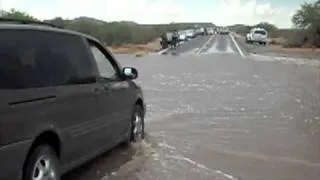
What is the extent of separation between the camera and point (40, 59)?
7207 millimetres

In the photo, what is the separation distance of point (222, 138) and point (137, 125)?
1.70 m

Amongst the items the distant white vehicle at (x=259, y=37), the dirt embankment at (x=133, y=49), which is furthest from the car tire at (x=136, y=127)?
the distant white vehicle at (x=259, y=37)

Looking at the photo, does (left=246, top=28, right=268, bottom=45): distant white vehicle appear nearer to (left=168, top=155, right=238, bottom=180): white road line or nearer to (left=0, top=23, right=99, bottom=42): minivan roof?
(left=168, top=155, right=238, bottom=180): white road line

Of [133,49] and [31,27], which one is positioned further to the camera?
[133,49]

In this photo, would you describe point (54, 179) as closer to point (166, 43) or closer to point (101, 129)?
point (101, 129)

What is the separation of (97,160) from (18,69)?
3064mm

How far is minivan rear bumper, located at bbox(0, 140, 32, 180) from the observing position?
6.11m

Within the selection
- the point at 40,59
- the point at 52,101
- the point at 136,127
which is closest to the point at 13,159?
the point at 52,101

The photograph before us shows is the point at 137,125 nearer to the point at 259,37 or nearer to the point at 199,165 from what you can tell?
the point at 199,165

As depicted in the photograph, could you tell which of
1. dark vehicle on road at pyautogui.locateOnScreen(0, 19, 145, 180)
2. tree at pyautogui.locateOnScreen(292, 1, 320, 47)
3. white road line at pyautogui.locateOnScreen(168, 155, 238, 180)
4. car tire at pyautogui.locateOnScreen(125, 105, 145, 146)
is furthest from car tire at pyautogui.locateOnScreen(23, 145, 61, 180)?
tree at pyautogui.locateOnScreen(292, 1, 320, 47)

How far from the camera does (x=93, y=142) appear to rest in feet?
27.5

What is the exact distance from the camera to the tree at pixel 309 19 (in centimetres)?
7538

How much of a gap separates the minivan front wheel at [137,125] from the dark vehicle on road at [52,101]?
33.5 inches

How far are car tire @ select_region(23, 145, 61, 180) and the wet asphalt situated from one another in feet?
4.29
